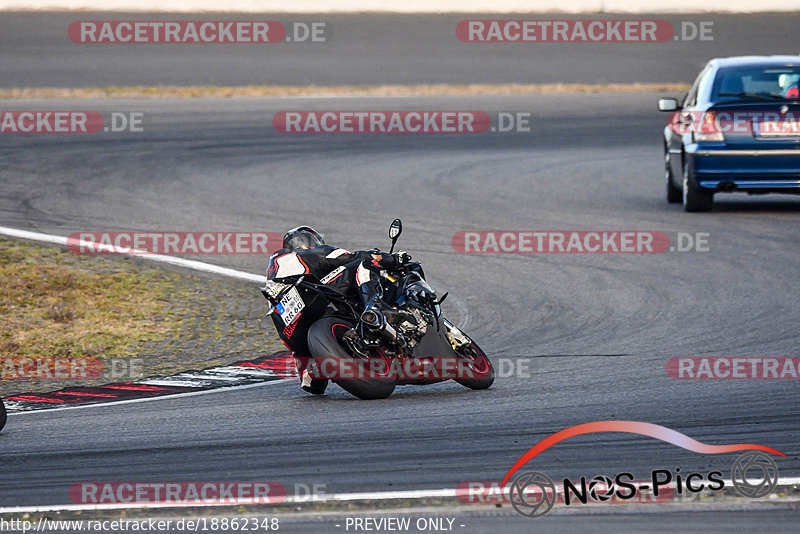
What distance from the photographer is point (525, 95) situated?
28484 mm

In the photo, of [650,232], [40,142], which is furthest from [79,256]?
[40,142]

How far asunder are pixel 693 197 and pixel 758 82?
161cm

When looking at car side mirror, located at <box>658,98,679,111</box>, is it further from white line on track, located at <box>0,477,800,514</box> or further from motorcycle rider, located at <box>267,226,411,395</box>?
white line on track, located at <box>0,477,800,514</box>

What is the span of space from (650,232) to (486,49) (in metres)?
25.0

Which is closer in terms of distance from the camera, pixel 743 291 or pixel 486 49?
pixel 743 291

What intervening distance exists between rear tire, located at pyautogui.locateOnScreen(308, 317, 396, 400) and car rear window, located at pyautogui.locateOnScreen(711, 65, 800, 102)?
25.8 ft

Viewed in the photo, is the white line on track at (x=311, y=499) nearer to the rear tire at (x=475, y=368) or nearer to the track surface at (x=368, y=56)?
the rear tire at (x=475, y=368)

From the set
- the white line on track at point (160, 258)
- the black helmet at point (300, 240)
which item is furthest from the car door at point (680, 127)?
the black helmet at point (300, 240)

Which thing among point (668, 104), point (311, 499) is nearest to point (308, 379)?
point (311, 499)

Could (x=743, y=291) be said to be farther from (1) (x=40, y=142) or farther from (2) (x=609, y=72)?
(2) (x=609, y=72)

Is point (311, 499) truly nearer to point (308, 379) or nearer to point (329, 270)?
point (308, 379)

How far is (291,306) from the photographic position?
26.7ft

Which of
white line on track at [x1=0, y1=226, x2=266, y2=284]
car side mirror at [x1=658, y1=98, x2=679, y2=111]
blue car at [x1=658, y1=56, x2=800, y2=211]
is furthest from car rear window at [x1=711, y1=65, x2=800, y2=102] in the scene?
white line on track at [x1=0, y1=226, x2=266, y2=284]

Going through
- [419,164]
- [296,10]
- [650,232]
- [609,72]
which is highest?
[296,10]
